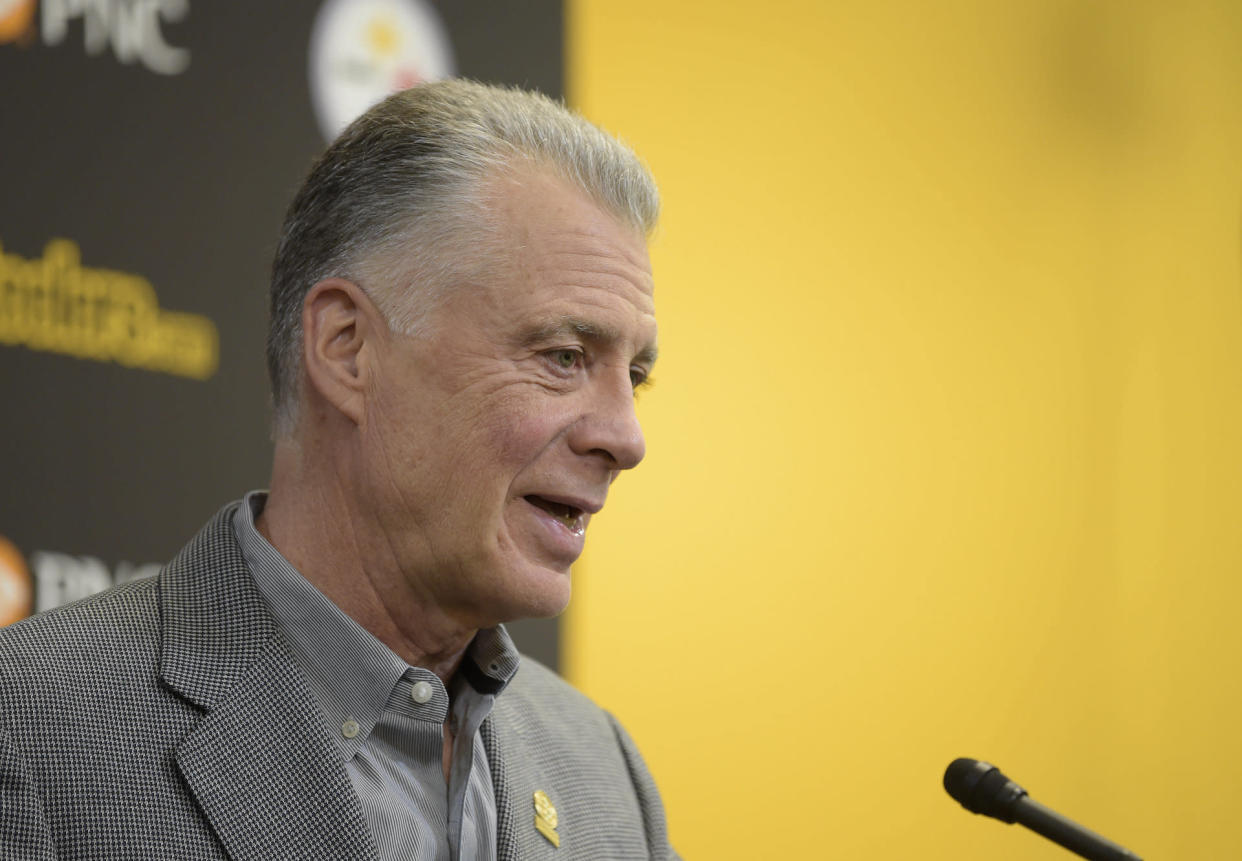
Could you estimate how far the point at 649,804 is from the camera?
1.93 metres

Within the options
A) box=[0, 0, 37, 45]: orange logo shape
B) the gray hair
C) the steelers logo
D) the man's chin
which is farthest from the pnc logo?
the man's chin

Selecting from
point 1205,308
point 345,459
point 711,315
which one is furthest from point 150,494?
point 1205,308

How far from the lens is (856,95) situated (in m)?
3.45

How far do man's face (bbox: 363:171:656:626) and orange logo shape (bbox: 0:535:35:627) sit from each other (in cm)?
67

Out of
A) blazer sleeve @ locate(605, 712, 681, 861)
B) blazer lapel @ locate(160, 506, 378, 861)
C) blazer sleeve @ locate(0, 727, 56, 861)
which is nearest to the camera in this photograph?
blazer sleeve @ locate(0, 727, 56, 861)

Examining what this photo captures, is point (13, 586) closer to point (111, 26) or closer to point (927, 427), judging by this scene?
point (111, 26)

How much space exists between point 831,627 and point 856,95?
1.28 meters

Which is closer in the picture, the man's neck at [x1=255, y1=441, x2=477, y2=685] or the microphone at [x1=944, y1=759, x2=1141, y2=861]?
the microphone at [x1=944, y1=759, x2=1141, y2=861]

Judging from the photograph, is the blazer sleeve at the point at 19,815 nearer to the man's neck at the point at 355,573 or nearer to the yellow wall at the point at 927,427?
the man's neck at the point at 355,573

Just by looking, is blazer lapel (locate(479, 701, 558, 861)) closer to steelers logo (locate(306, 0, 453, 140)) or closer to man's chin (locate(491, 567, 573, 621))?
man's chin (locate(491, 567, 573, 621))

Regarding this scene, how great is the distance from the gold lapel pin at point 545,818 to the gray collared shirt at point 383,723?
87 mm

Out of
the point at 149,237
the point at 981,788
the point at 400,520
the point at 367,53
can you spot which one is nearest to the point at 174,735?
the point at 400,520

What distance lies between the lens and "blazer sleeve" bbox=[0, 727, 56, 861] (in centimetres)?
123

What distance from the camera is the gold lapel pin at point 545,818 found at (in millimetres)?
1659
